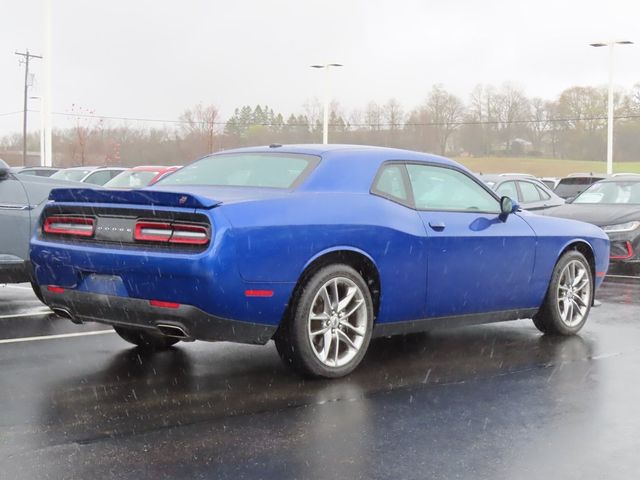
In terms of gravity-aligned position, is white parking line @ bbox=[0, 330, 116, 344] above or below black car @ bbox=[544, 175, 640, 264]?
below

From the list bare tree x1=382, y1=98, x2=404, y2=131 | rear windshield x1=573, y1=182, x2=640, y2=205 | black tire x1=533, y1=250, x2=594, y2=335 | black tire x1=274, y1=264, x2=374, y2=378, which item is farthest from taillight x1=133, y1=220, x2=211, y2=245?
bare tree x1=382, y1=98, x2=404, y2=131

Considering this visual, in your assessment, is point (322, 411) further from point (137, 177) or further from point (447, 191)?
point (137, 177)

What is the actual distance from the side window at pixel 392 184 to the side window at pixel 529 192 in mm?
8974

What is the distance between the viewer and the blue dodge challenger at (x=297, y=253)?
17.2 ft

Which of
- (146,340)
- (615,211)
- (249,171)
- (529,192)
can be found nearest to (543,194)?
(529,192)

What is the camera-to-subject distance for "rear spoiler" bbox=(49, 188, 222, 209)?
5.23 meters

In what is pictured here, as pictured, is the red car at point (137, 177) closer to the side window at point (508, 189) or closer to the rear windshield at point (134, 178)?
the rear windshield at point (134, 178)

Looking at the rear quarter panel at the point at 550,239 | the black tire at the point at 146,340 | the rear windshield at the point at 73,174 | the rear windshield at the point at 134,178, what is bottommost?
the black tire at the point at 146,340

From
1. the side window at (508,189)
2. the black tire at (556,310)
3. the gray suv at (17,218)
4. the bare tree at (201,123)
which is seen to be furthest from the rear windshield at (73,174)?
the bare tree at (201,123)

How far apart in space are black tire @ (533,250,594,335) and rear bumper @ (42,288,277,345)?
2.96 meters

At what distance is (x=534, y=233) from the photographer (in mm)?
7234

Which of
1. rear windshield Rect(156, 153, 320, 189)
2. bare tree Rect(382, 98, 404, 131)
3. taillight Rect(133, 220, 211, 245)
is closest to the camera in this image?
taillight Rect(133, 220, 211, 245)

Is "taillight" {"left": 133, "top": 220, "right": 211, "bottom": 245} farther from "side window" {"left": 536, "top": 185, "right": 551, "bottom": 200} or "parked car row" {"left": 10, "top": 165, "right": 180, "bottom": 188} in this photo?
"side window" {"left": 536, "top": 185, "right": 551, "bottom": 200}

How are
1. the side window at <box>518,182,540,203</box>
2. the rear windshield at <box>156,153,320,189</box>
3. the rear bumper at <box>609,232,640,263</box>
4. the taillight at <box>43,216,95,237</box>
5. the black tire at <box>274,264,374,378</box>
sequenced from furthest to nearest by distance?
the side window at <box>518,182,540,203</box> < the rear bumper at <box>609,232,640,263</box> < the rear windshield at <box>156,153,320,189</box> < the taillight at <box>43,216,95,237</box> < the black tire at <box>274,264,374,378</box>
